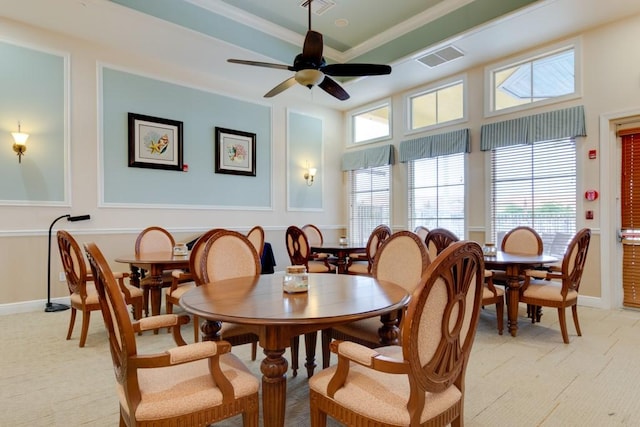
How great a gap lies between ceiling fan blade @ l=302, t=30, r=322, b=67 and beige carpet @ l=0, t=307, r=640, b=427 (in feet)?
8.41

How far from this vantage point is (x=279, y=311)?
57.3 inches

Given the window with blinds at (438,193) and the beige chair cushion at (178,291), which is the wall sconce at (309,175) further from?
the beige chair cushion at (178,291)

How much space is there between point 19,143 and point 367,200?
17.9 feet

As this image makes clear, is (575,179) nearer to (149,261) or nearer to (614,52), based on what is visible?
(614,52)

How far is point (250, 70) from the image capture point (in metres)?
5.30

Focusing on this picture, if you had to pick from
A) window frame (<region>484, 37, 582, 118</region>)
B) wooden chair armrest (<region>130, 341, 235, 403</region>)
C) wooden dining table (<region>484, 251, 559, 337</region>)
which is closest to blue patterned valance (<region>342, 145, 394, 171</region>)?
window frame (<region>484, 37, 582, 118</region>)

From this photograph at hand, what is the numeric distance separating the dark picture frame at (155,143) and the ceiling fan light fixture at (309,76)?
2725 millimetres

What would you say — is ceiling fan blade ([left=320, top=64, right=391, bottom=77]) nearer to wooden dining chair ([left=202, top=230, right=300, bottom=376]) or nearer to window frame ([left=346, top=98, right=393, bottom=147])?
wooden dining chair ([left=202, top=230, right=300, bottom=376])

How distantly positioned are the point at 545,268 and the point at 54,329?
5.09 m

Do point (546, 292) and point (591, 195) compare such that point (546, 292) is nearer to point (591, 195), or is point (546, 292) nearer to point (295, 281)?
point (591, 195)

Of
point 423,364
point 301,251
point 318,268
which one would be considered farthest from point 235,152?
point 423,364

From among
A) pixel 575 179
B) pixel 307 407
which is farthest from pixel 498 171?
pixel 307 407

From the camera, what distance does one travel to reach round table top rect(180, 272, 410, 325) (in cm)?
137

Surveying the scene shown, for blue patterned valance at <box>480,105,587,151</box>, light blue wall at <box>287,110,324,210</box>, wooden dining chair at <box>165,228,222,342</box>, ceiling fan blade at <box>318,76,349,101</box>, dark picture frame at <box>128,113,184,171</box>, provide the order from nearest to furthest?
1. wooden dining chair at <box>165,228,222,342</box>
2. ceiling fan blade at <box>318,76,349,101</box>
3. blue patterned valance at <box>480,105,587,151</box>
4. dark picture frame at <box>128,113,184,171</box>
5. light blue wall at <box>287,110,324,210</box>
